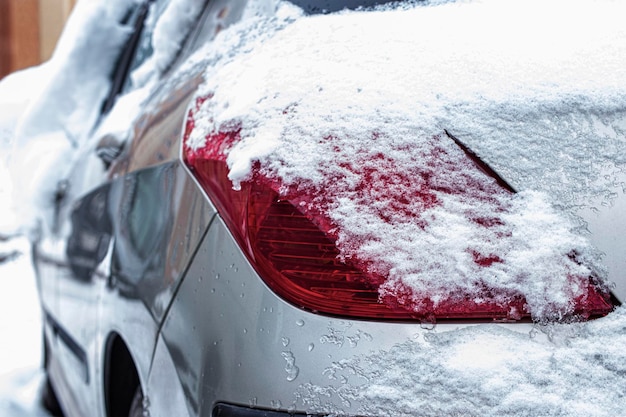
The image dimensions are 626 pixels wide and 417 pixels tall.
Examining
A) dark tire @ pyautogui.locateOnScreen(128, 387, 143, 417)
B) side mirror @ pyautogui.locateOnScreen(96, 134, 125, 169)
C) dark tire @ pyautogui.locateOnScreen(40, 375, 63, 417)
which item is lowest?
dark tire @ pyautogui.locateOnScreen(40, 375, 63, 417)

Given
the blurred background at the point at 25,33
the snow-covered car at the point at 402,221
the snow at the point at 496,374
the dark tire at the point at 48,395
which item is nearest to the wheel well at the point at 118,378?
the snow-covered car at the point at 402,221

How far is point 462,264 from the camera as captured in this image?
46.8 inches

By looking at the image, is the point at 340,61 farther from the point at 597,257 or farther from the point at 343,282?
the point at 597,257

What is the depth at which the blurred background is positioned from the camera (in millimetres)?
13742

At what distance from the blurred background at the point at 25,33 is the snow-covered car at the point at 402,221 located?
43.3 ft

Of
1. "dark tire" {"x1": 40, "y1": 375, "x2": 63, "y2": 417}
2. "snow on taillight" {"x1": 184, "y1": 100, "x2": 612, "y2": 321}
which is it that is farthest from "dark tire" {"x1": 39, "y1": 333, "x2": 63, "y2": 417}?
"snow on taillight" {"x1": 184, "y1": 100, "x2": 612, "y2": 321}

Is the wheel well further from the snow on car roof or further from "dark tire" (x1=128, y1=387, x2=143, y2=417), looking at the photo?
the snow on car roof

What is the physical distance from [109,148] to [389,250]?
134cm

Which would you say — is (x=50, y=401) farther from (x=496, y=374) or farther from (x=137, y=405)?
(x=496, y=374)

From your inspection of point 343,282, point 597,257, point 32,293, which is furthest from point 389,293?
point 32,293

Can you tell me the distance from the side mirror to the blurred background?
39.7 feet

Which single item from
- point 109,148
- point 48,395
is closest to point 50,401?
point 48,395

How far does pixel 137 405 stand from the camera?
1878 mm

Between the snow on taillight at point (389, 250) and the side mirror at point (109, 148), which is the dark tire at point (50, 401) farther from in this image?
the snow on taillight at point (389, 250)
